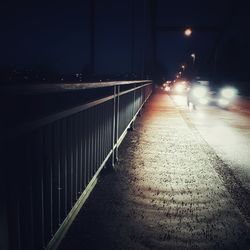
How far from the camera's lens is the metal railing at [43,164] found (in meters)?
2.01

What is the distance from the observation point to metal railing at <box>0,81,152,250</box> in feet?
6.60

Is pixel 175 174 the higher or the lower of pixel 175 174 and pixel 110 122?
the lower

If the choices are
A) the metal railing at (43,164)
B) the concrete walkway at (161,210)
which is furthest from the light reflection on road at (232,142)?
the metal railing at (43,164)

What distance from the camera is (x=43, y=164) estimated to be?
2516mm

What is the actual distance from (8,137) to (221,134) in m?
8.73

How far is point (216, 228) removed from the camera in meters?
3.60

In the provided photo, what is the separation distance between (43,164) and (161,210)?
2.03m

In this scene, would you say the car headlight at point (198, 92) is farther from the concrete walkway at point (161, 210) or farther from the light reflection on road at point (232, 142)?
the concrete walkway at point (161, 210)

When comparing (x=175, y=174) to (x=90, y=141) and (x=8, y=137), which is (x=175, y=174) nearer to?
(x=90, y=141)

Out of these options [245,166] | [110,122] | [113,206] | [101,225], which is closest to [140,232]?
[101,225]

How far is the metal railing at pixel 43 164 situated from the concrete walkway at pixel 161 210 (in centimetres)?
33

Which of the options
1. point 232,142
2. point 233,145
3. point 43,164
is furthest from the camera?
point 232,142

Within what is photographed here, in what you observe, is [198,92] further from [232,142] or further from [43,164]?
[43,164]

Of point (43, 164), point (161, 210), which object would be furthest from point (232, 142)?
point (43, 164)
